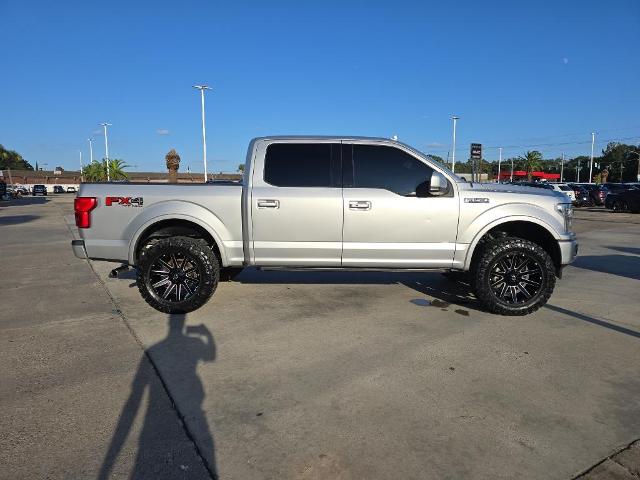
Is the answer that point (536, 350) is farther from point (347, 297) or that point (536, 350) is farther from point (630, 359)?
point (347, 297)

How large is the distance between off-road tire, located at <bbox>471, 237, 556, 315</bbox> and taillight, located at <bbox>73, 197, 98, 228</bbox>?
14.9 ft

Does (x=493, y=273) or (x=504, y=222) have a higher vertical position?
(x=504, y=222)

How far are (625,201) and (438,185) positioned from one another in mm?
25425

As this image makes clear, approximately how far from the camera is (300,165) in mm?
5152

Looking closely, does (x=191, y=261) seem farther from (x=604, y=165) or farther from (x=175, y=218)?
(x=604, y=165)

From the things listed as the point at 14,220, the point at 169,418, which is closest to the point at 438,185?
the point at 169,418

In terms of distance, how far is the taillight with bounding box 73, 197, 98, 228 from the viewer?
4.98 metres

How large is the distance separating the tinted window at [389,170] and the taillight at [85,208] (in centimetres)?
306

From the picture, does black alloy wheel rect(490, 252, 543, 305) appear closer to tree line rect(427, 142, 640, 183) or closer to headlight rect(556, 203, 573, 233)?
headlight rect(556, 203, 573, 233)

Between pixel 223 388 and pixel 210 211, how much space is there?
7.84 ft

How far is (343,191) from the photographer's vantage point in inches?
197

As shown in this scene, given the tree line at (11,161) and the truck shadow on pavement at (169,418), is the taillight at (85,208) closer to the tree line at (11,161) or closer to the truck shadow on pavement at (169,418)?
the truck shadow on pavement at (169,418)

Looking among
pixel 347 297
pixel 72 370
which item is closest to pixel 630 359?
pixel 347 297

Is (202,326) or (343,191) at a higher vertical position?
(343,191)
